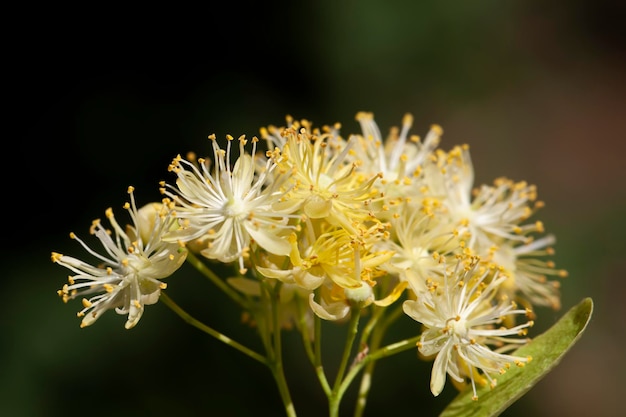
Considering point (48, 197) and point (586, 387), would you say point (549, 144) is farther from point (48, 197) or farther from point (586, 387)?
point (48, 197)

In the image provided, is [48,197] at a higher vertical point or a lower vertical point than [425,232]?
higher

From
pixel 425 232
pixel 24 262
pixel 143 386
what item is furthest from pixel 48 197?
pixel 425 232

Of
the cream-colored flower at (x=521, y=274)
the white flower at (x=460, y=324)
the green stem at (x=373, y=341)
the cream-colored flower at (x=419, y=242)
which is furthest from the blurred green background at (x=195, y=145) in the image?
the white flower at (x=460, y=324)

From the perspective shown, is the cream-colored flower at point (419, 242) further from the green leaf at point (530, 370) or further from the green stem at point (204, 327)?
the green stem at point (204, 327)

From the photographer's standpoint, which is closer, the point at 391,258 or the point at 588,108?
the point at 391,258

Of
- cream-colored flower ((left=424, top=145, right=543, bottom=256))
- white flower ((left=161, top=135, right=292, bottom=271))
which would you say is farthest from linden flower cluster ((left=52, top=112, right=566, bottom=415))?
cream-colored flower ((left=424, top=145, right=543, bottom=256))

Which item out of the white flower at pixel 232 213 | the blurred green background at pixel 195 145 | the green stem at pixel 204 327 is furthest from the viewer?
the blurred green background at pixel 195 145

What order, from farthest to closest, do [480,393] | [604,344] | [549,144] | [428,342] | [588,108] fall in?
[588,108] → [549,144] → [604,344] → [480,393] → [428,342]

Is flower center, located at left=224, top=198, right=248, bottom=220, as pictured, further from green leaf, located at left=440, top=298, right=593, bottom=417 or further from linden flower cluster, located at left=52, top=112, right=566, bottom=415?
green leaf, located at left=440, top=298, right=593, bottom=417
